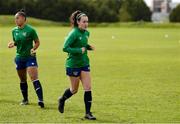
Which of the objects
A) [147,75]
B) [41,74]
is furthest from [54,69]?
[147,75]

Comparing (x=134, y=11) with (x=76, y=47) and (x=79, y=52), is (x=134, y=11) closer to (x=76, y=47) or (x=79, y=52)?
(x=76, y=47)

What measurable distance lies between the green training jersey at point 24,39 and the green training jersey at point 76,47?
1.91m

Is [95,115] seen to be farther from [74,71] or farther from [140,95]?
[140,95]

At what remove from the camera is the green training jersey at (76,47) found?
36.8 ft

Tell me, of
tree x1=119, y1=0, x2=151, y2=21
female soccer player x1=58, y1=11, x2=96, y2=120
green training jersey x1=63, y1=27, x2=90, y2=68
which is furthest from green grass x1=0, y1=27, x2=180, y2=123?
tree x1=119, y1=0, x2=151, y2=21

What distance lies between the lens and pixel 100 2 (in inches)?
6368

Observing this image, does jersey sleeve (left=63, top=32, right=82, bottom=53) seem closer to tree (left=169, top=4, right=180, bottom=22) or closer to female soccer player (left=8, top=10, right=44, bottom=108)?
female soccer player (left=8, top=10, right=44, bottom=108)

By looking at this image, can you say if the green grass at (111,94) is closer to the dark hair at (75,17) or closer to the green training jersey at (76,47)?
the green training jersey at (76,47)

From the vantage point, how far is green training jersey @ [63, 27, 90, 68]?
36.8 ft

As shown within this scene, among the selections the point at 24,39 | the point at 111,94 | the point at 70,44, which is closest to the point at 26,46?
the point at 24,39

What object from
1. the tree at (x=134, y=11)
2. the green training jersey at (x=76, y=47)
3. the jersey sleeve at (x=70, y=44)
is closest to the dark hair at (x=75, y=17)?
the green training jersey at (x=76, y=47)

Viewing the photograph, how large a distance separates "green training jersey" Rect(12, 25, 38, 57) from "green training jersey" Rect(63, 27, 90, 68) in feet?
6.28

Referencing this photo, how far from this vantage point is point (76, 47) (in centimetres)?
1134

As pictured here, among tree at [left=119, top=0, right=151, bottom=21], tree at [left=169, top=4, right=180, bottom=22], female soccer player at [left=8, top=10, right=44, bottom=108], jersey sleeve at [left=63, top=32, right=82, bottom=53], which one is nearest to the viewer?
jersey sleeve at [left=63, top=32, right=82, bottom=53]
